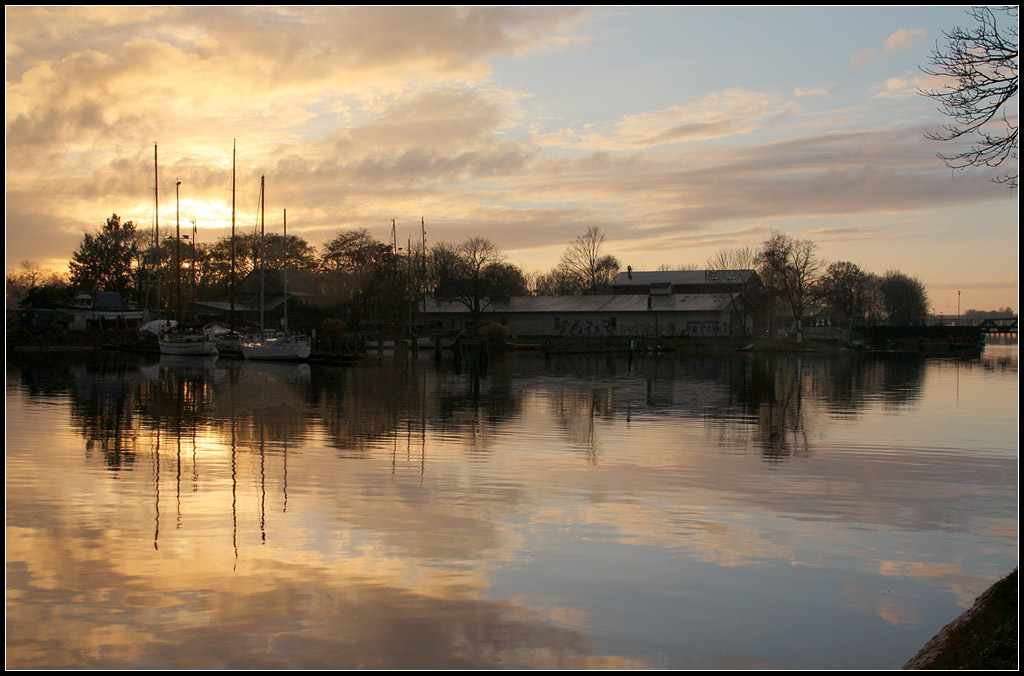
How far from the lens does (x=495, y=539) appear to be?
10234 millimetres

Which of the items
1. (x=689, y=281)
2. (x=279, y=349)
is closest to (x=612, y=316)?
(x=689, y=281)

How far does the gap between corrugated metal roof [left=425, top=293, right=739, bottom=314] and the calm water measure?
204ft

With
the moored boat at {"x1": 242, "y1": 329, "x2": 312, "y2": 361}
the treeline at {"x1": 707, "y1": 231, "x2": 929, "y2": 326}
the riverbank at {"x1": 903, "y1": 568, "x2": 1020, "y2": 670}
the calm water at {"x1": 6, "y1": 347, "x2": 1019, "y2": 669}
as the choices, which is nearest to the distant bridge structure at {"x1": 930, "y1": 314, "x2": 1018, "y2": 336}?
the treeline at {"x1": 707, "y1": 231, "x2": 929, "y2": 326}

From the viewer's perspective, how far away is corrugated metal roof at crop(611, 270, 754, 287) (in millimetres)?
100812

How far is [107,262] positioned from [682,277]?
71.9 metres

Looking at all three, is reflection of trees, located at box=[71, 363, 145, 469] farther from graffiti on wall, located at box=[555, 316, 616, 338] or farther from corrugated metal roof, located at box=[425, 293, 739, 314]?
graffiti on wall, located at box=[555, 316, 616, 338]

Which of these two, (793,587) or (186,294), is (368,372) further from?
(186,294)

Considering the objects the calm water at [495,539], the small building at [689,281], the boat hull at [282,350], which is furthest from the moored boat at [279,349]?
the small building at [689,281]

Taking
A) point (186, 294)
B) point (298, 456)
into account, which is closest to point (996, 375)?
point (298, 456)

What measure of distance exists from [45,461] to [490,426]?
9837 millimetres

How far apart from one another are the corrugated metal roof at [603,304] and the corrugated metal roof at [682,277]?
472 inches

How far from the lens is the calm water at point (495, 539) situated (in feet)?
23.7

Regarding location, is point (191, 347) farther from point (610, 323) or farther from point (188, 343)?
point (610, 323)

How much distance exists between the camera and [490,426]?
21.1 metres
